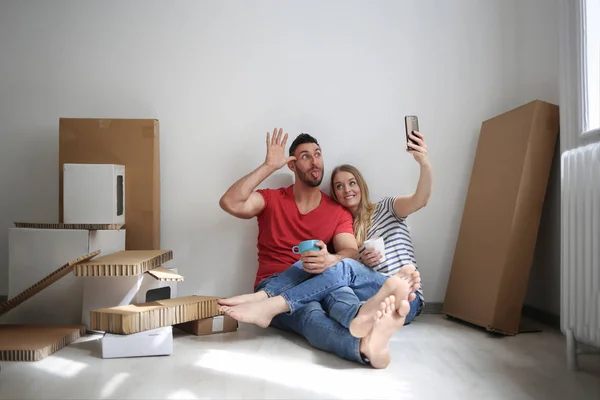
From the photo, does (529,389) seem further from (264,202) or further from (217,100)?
(217,100)

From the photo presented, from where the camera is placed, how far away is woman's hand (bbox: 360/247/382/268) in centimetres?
245

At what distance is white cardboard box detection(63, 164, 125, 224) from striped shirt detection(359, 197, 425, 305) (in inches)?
48.2

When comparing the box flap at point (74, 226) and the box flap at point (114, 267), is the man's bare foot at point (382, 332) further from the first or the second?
the box flap at point (74, 226)

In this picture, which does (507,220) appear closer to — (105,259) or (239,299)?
(239,299)

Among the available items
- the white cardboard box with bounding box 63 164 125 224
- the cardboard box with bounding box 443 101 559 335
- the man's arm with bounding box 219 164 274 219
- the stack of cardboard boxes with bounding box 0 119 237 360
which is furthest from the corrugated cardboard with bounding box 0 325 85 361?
the cardboard box with bounding box 443 101 559 335

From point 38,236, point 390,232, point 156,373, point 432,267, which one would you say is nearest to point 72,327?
point 38,236

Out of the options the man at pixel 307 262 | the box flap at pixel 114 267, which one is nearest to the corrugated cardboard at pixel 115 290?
the box flap at pixel 114 267

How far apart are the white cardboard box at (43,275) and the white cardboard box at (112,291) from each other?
0.41 ft

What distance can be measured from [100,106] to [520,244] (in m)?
2.22

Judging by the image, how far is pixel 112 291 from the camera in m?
2.49

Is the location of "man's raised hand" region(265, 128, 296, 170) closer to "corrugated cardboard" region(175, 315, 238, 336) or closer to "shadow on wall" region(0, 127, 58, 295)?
"corrugated cardboard" region(175, 315, 238, 336)

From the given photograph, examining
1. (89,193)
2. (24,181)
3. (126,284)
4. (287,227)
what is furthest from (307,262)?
(24,181)

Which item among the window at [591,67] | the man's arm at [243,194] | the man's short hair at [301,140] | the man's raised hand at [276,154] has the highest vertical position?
the window at [591,67]

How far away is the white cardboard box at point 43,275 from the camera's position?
259cm
